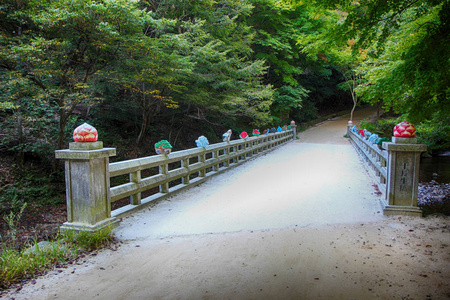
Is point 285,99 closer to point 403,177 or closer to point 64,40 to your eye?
point 64,40

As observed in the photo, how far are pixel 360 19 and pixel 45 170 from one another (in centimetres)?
1099

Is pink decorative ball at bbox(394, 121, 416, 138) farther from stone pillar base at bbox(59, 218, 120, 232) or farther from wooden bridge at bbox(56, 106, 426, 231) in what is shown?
stone pillar base at bbox(59, 218, 120, 232)

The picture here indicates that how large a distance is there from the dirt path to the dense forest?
6.49 ft

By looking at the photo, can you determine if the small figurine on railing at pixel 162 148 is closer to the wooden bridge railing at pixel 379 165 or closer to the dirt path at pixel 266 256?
the dirt path at pixel 266 256

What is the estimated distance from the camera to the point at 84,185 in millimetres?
4113

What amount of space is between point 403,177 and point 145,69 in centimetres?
811

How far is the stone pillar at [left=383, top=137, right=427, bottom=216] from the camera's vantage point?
4949mm

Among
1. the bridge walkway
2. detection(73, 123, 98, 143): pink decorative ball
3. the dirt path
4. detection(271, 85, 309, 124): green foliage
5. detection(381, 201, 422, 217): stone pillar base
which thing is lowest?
the bridge walkway

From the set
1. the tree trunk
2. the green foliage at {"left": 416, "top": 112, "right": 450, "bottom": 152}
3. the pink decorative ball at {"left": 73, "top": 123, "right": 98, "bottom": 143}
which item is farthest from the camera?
the tree trunk

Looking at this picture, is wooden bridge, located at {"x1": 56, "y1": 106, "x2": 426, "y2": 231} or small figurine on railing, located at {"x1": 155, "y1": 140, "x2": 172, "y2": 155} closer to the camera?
wooden bridge, located at {"x1": 56, "y1": 106, "x2": 426, "y2": 231}

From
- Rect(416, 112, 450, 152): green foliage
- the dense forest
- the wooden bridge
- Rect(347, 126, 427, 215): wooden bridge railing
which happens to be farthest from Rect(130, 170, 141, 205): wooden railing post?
Rect(416, 112, 450, 152): green foliage

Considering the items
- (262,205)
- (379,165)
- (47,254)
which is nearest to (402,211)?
(262,205)

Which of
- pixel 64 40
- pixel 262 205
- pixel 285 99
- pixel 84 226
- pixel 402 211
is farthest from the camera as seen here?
pixel 285 99

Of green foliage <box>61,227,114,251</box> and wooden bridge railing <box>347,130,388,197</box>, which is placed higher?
wooden bridge railing <box>347,130,388,197</box>
